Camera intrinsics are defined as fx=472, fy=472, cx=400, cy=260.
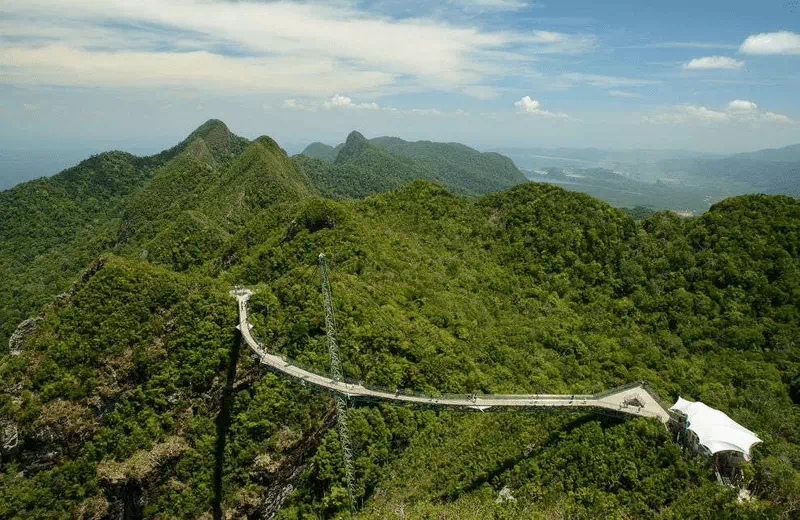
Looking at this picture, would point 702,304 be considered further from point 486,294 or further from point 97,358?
point 97,358

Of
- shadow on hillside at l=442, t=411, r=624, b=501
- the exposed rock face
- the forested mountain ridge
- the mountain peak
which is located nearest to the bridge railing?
shadow on hillside at l=442, t=411, r=624, b=501

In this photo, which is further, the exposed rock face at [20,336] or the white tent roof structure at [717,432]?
the exposed rock face at [20,336]

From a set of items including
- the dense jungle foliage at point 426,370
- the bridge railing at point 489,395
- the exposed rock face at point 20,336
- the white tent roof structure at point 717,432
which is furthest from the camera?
the exposed rock face at point 20,336

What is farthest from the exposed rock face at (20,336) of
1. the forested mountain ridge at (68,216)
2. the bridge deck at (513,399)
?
the forested mountain ridge at (68,216)

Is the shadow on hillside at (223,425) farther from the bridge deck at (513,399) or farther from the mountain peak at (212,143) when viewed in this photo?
the mountain peak at (212,143)

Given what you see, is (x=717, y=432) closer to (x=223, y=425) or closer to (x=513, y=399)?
(x=513, y=399)

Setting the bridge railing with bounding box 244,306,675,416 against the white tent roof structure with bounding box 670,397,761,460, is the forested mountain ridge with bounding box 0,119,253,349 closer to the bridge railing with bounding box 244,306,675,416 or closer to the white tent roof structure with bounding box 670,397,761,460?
the bridge railing with bounding box 244,306,675,416

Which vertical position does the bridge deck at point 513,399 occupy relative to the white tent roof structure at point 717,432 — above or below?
below

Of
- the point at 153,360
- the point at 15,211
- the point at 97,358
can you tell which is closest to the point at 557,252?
the point at 153,360
